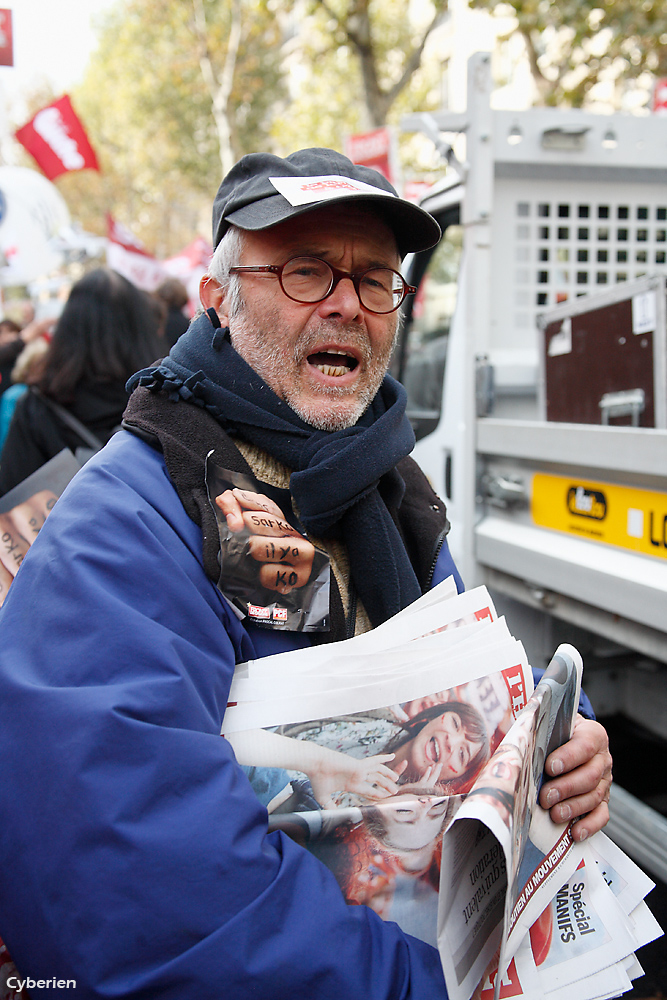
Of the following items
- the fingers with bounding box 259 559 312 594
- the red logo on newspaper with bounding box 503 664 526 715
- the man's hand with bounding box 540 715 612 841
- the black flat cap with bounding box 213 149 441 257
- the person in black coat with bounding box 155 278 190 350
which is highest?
the person in black coat with bounding box 155 278 190 350

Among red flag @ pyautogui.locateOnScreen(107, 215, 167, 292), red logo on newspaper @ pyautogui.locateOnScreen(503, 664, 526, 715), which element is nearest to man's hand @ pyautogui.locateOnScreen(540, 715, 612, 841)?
red logo on newspaper @ pyautogui.locateOnScreen(503, 664, 526, 715)

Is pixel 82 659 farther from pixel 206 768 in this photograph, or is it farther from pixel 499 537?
pixel 499 537

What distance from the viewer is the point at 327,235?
1.41 meters

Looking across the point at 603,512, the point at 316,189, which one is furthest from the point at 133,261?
the point at 316,189

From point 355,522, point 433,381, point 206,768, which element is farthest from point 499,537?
point 206,768

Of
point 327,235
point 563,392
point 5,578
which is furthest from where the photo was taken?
point 563,392

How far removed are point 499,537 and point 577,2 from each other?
846 cm

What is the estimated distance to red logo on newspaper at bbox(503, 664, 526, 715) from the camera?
3.70 feet

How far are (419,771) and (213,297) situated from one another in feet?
3.15

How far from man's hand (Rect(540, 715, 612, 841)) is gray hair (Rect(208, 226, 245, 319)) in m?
0.95

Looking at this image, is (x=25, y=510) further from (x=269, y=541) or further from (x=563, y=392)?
(x=563, y=392)

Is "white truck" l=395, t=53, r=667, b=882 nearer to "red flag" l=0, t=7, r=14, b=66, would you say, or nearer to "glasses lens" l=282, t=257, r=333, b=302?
"glasses lens" l=282, t=257, r=333, b=302

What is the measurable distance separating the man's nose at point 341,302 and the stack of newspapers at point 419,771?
597 mm

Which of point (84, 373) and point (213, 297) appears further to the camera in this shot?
point (84, 373)
